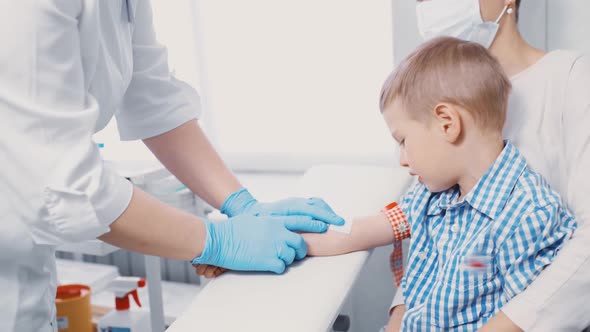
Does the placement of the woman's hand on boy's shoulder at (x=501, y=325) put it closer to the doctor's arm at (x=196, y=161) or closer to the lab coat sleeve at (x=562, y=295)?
the lab coat sleeve at (x=562, y=295)

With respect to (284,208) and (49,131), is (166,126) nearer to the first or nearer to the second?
(284,208)

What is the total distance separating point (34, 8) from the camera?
2.99 ft

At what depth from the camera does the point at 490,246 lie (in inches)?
44.9

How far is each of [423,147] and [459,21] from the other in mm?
403

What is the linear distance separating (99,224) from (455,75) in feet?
2.41

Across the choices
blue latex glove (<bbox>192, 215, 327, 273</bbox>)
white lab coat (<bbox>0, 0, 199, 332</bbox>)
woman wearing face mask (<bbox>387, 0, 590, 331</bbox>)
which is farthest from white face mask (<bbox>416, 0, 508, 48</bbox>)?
white lab coat (<bbox>0, 0, 199, 332</bbox>)

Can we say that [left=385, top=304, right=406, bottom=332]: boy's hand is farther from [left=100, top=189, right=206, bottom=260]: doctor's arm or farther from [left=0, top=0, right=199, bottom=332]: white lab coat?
[left=0, top=0, right=199, bottom=332]: white lab coat

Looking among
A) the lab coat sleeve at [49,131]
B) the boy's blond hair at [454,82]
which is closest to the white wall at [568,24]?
the boy's blond hair at [454,82]

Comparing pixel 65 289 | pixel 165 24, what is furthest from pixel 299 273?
pixel 165 24

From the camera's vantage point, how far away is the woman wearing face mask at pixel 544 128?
1.10 meters

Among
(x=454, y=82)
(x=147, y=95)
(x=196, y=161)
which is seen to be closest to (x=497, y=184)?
(x=454, y=82)

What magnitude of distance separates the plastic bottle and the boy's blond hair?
4.77 ft

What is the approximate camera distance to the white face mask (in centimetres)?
141

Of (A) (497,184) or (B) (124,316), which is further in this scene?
(B) (124,316)
